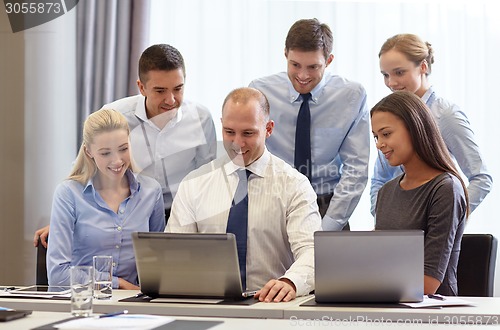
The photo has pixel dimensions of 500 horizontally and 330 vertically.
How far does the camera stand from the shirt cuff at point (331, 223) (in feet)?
10.3

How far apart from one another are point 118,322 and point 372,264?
26.4 inches

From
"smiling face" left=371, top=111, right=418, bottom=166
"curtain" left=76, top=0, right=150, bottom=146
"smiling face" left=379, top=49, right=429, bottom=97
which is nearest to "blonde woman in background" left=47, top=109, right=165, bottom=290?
"smiling face" left=371, top=111, right=418, bottom=166

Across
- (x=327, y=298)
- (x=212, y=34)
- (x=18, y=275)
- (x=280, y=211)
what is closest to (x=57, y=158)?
(x=18, y=275)

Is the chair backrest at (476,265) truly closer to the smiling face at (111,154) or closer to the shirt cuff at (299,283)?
the shirt cuff at (299,283)

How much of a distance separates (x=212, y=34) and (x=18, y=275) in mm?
1590

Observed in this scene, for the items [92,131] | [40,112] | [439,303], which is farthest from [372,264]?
[40,112]

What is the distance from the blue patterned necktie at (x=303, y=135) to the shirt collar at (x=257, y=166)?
452mm

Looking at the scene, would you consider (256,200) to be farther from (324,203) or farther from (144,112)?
(144,112)

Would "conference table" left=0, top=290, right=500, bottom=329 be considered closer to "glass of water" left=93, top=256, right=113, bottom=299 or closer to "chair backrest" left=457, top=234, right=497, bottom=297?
"glass of water" left=93, top=256, right=113, bottom=299

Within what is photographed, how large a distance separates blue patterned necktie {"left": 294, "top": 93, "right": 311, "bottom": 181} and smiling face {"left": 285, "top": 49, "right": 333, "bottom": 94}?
0.07 meters

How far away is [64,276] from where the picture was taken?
272cm

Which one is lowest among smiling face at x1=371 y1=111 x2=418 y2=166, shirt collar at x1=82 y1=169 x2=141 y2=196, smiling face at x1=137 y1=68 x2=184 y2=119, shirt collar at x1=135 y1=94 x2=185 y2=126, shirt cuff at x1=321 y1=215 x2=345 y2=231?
shirt cuff at x1=321 y1=215 x2=345 y2=231

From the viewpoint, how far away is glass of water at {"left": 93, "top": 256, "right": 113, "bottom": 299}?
7.54ft

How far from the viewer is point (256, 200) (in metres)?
2.75
